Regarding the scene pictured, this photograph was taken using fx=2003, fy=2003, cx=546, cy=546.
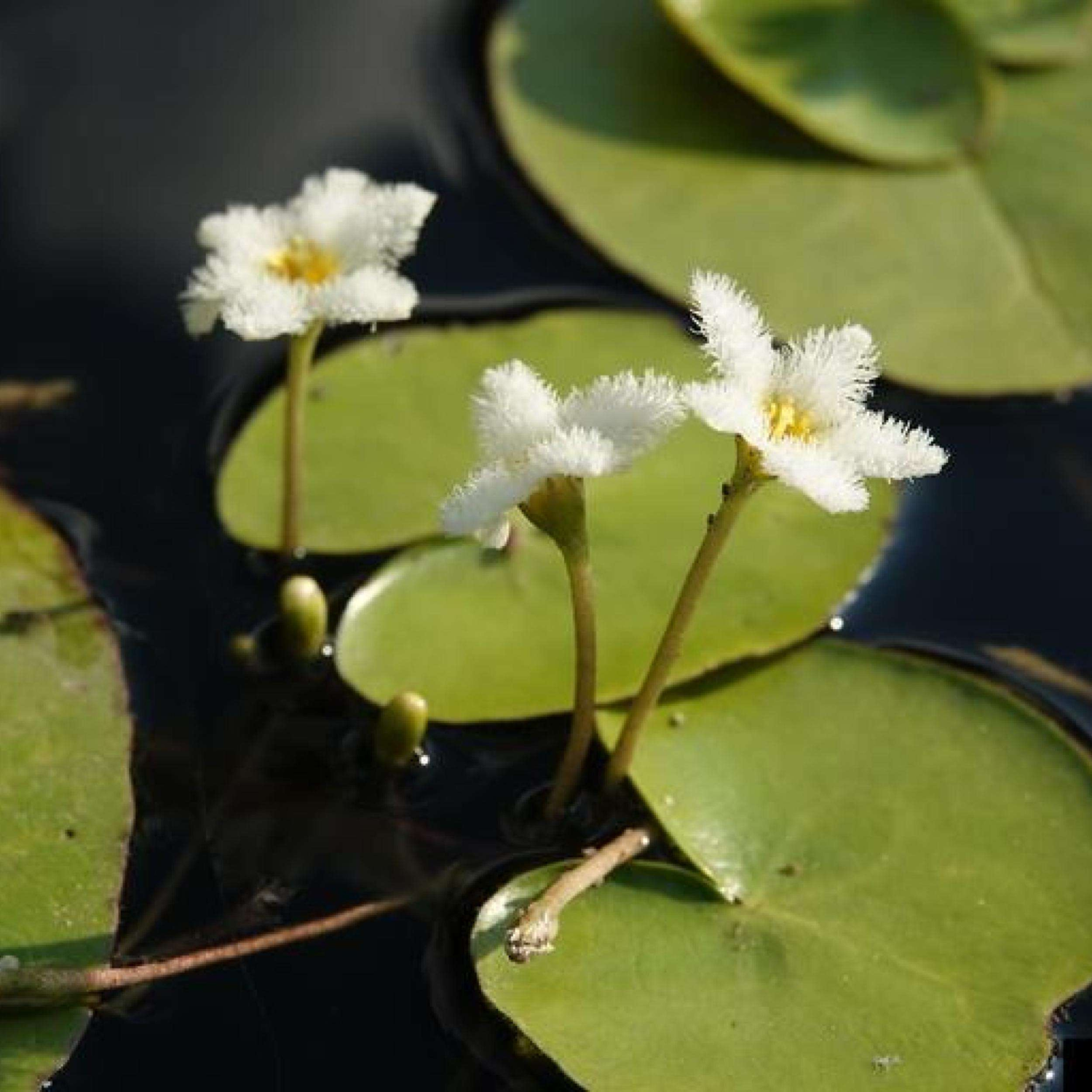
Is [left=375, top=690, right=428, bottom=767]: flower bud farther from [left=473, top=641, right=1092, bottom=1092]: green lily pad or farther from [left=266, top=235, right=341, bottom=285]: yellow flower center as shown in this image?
[left=266, top=235, right=341, bottom=285]: yellow flower center

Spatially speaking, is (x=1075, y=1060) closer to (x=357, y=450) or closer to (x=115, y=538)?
(x=357, y=450)

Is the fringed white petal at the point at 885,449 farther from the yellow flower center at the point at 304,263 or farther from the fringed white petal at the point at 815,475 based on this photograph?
the yellow flower center at the point at 304,263

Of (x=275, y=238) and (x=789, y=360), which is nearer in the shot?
(x=789, y=360)

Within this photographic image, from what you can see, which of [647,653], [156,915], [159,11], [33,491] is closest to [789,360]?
[647,653]

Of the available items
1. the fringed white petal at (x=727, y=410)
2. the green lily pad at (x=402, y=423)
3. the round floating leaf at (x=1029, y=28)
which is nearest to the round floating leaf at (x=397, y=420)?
the green lily pad at (x=402, y=423)

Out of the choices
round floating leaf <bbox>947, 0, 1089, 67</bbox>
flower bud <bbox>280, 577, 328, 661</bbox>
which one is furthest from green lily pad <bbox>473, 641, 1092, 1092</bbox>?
round floating leaf <bbox>947, 0, 1089, 67</bbox>

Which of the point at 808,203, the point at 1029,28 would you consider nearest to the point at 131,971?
the point at 808,203
